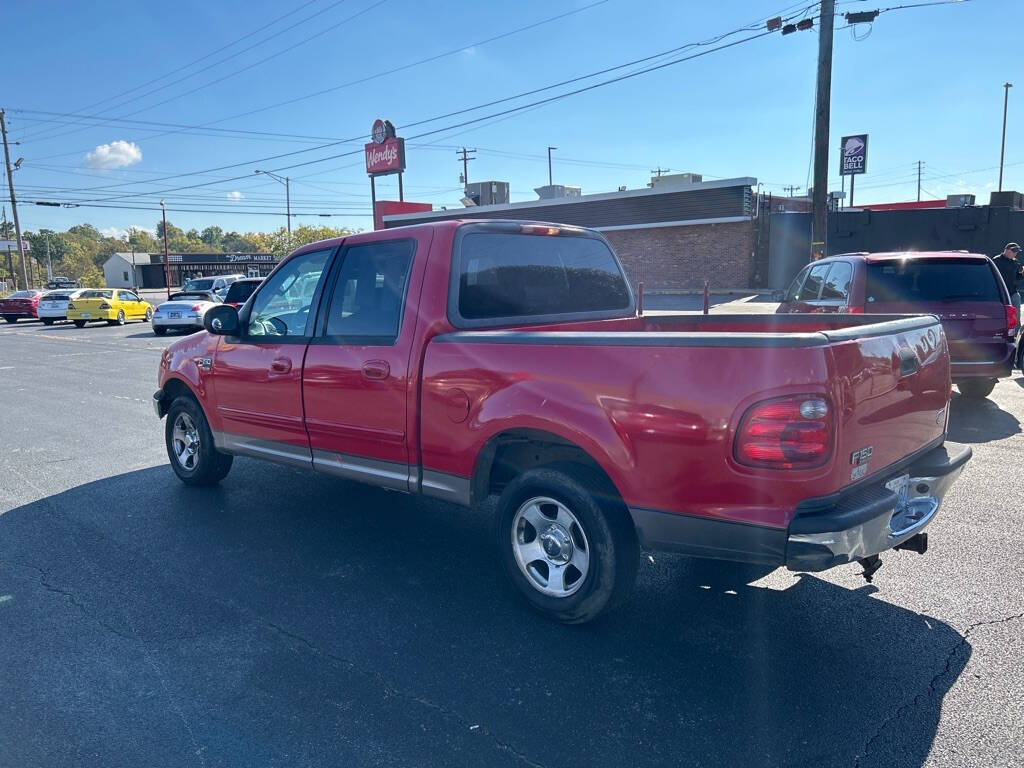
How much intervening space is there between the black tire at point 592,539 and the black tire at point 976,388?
22.4 feet

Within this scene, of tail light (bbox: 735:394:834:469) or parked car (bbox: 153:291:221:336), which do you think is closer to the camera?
tail light (bbox: 735:394:834:469)

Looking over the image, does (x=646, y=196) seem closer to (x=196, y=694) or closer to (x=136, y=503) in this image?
(x=136, y=503)

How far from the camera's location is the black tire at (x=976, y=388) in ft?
28.5

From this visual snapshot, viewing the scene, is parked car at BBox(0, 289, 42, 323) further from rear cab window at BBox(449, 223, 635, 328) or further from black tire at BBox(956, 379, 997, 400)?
black tire at BBox(956, 379, 997, 400)

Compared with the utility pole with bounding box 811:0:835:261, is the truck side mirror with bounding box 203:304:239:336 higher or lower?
lower

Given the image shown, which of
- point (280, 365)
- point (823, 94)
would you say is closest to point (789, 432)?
point (280, 365)

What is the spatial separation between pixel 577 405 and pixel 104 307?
30397 millimetres

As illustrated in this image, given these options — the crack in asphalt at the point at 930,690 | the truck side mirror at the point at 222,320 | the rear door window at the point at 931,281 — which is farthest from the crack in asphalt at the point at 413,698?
the rear door window at the point at 931,281

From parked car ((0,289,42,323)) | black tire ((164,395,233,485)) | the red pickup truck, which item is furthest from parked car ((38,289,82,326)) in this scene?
the red pickup truck

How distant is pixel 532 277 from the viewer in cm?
469

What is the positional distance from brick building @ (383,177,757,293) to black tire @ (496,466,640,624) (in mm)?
24607

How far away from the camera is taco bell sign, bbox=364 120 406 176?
4303cm

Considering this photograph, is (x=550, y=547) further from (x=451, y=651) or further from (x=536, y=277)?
(x=536, y=277)

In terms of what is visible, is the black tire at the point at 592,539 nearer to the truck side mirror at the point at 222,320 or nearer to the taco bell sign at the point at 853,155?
the truck side mirror at the point at 222,320
